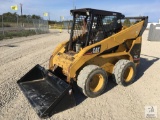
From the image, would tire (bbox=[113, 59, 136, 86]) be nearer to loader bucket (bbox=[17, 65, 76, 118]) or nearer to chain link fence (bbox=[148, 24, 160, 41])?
loader bucket (bbox=[17, 65, 76, 118])

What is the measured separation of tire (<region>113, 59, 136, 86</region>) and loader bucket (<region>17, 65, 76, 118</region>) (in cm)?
162

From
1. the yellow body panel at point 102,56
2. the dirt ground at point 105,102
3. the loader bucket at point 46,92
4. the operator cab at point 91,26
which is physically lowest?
the dirt ground at point 105,102

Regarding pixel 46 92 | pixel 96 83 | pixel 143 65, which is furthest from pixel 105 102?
pixel 143 65

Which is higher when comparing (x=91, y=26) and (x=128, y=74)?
(x=91, y=26)

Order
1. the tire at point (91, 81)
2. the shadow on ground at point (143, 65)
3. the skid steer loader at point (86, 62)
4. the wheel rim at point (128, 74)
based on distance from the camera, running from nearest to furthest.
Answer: the skid steer loader at point (86, 62)
the tire at point (91, 81)
the wheel rim at point (128, 74)
the shadow on ground at point (143, 65)

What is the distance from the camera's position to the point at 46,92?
15.1 ft

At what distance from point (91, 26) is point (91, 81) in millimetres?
1408

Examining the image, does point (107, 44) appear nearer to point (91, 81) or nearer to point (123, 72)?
point (123, 72)

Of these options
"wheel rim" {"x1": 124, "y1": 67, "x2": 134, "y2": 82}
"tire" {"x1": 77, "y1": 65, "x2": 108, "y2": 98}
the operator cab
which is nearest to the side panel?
"tire" {"x1": 77, "y1": 65, "x2": 108, "y2": 98}

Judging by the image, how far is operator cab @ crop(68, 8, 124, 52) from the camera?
16.5 feet

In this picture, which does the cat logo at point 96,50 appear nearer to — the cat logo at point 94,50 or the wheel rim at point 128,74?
the cat logo at point 94,50

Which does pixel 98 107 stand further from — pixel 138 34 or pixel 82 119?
pixel 138 34

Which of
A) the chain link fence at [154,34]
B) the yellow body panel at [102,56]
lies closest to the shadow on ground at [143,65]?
the yellow body panel at [102,56]

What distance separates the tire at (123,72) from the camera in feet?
17.3
